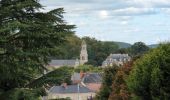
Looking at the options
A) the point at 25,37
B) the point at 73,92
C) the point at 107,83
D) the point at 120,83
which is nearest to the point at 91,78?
the point at 73,92

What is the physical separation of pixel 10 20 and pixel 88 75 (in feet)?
411

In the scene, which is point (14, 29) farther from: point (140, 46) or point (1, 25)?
point (140, 46)

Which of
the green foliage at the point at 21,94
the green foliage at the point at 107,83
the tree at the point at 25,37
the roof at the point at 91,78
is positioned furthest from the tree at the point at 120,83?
the roof at the point at 91,78

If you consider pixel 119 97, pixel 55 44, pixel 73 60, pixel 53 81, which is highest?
pixel 55 44

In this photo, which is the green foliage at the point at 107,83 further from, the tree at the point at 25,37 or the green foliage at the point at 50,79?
the tree at the point at 25,37

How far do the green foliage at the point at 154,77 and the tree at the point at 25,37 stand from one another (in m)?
6.50

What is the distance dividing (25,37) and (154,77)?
7.34m

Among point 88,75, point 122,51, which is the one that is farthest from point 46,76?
point 122,51

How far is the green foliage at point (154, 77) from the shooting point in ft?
53.5

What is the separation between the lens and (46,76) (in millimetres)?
10531

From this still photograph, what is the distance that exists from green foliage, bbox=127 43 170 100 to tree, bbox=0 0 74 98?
650 centimetres

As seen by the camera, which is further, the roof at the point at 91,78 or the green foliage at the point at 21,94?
the roof at the point at 91,78

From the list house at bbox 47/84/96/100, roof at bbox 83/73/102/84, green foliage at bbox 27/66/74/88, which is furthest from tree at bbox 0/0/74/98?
roof at bbox 83/73/102/84

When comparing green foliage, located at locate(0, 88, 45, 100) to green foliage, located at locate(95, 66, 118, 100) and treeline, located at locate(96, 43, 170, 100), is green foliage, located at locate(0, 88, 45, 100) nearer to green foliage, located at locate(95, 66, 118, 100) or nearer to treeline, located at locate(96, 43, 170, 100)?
treeline, located at locate(96, 43, 170, 100)
